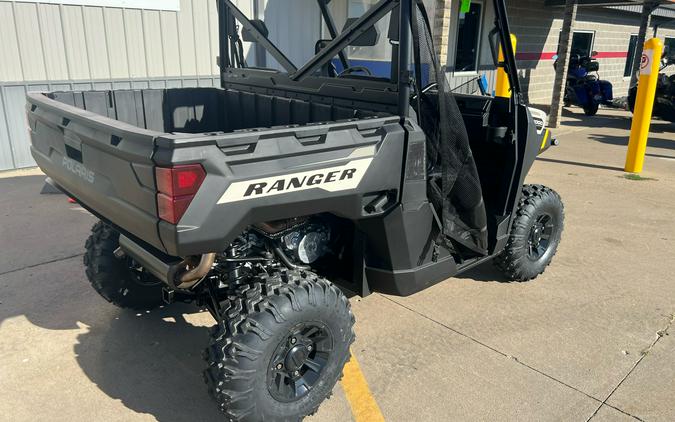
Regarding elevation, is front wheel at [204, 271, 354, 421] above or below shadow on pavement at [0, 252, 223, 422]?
above

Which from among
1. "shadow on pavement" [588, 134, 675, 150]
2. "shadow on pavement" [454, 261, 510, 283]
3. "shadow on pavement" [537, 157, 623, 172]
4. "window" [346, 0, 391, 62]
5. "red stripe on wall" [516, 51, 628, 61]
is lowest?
"shadow on pavement" [454, 261, 510, 283]

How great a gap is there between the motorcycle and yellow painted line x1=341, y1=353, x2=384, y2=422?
1318cm

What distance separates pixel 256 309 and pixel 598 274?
320cm

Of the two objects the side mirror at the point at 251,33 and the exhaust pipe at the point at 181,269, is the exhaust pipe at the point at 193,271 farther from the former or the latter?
the side mirror at the point at 251,33

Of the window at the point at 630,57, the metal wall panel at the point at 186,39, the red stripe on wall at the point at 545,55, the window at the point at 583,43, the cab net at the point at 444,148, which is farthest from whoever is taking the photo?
the window at the point at 630,57

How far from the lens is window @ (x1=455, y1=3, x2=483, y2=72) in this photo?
12.1m

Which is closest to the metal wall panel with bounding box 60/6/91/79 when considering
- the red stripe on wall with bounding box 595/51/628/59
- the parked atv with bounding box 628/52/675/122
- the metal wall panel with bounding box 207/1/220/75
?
the metal wall panel with bounding box 207/1/220/75

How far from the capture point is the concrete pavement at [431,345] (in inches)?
112

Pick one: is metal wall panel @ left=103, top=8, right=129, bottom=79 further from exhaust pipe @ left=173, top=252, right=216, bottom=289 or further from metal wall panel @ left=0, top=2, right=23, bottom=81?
exhaust pipe @ left=173, top=252, right=216, bottom=289

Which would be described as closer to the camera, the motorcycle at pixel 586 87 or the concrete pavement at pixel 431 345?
the concrete pavement at pixel 431 345

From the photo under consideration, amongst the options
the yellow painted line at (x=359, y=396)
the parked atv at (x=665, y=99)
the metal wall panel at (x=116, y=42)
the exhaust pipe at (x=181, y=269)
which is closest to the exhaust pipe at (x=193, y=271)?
the exhaust pipe at (x=181, y=269)

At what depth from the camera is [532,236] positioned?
4289 millimetres

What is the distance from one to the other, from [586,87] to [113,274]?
1366cm

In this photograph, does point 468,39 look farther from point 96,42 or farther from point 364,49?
point 364,49
